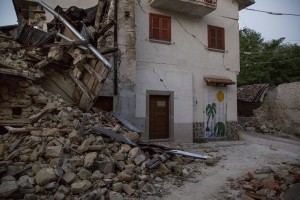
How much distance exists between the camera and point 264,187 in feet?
16.2

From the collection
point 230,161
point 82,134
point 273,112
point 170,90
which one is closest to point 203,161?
point 230,161

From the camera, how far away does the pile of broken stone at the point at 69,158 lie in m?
4.45

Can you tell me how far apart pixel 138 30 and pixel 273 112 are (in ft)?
40.0

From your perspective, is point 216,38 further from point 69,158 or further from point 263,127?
point 69,158

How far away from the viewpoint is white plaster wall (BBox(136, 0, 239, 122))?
10523 millimetres

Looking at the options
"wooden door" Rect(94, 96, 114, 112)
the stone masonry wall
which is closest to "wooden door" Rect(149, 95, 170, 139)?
"wooden door" Rect(94, 96, 114, 112)

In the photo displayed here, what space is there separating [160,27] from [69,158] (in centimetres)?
789

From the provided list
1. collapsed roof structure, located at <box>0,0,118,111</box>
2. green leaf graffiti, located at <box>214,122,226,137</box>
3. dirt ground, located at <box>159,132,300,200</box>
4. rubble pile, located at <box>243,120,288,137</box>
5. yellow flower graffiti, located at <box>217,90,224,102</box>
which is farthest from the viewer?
rubble pile, located at <box>243,120,288,137</box>

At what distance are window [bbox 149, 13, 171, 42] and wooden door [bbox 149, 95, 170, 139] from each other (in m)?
2.86

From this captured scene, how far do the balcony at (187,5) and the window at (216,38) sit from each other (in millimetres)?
1151

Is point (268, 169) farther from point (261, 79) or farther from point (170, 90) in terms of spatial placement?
point (261, 79)

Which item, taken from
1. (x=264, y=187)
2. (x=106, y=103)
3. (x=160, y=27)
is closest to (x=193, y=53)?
(x=160, y=27)

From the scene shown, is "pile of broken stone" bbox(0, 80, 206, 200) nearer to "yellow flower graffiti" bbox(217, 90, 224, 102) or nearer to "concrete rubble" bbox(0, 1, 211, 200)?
"concrete rubble" bbox(0, 1, 211, 200)

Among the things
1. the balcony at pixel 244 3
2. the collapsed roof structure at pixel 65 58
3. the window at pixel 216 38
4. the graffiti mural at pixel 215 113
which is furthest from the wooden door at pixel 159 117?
the balcony at pixel 244 3
